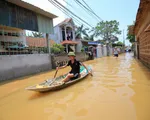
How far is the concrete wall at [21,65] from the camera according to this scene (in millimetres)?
8453

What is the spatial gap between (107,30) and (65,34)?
51.2ft

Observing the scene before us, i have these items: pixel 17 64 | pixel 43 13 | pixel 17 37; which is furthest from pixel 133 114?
pixel 17 37

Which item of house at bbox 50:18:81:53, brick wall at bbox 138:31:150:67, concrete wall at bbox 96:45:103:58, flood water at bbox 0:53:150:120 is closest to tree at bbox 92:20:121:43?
concrete wall at bbox 96:45:103:58

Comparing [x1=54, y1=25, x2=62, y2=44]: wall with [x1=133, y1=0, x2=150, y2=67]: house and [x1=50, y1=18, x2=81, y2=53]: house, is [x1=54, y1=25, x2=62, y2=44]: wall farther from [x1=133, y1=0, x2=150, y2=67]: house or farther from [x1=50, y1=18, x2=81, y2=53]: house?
[x1=133, y1=0, x2=150, y2=67]: house

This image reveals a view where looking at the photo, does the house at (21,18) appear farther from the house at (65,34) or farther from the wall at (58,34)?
the wall at (58,34)

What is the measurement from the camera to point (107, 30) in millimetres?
37250

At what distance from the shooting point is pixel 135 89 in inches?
217

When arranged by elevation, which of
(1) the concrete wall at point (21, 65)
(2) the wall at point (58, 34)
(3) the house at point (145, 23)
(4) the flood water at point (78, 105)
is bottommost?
(4) the flood water at point (78, 105)

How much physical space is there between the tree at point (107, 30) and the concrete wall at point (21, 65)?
2767 cm

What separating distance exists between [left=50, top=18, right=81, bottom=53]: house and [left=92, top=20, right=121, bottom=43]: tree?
514 inches

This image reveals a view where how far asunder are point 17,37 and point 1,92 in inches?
337

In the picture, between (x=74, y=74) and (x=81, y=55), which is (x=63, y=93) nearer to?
(x=74, y=74)

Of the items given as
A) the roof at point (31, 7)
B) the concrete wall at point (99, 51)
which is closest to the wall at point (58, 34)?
the concrete wall at point (99, 51)

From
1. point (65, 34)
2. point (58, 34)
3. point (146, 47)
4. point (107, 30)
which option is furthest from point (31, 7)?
point (107, 30)
